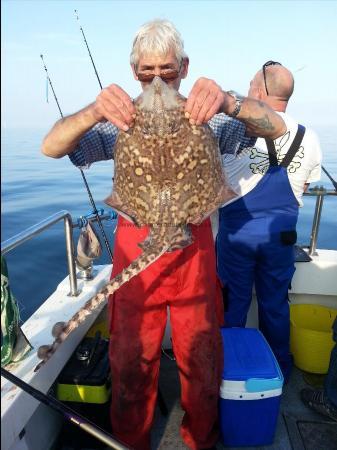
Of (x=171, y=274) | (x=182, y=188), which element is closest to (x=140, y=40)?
(x=182, y=188)

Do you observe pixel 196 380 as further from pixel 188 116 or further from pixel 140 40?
pixel 140 40

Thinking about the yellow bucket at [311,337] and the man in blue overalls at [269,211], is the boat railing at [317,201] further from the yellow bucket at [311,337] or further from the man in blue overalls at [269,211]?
the yellow bucket at [311,337]

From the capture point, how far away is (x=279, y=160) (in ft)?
10.9

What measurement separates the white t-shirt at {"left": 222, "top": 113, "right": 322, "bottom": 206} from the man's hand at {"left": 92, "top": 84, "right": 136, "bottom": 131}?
1562 millimetres

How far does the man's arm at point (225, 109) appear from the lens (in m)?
1.88

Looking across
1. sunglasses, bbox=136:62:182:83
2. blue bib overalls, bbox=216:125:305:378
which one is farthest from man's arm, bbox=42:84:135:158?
blue bib overalls, bbox=216:125:305:378

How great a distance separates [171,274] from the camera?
251 cm

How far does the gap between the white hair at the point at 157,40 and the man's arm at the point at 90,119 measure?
14.2 inches

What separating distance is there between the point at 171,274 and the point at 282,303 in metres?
1.62

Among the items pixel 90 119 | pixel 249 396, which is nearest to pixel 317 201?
pixel 249 396

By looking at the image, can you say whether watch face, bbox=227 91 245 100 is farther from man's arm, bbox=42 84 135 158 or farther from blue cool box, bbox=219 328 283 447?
blue cool box, bbox=219 328 283 447

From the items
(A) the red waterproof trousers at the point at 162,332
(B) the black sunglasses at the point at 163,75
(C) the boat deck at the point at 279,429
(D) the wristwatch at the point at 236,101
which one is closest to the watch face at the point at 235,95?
(D) the wristwatch at the point at 236,101

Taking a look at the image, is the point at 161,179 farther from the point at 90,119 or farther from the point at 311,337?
the point at 311,337

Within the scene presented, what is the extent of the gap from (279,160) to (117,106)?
1.91 m
